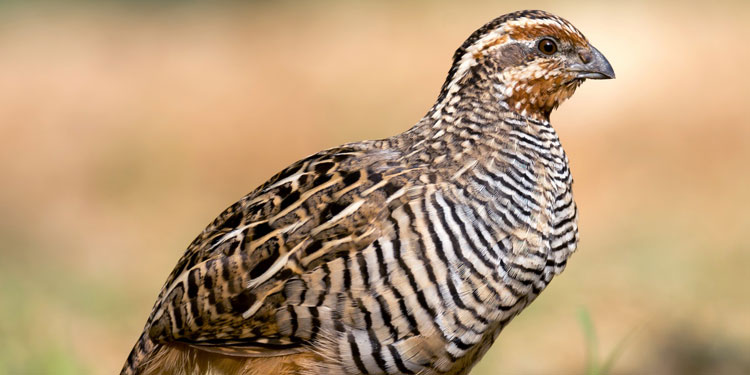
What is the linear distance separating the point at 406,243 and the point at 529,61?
102 centimetres

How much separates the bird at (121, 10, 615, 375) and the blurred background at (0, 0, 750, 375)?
1724mm

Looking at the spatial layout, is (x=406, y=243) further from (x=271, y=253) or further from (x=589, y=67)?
(x=589, y=67)

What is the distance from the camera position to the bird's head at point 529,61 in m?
4.20

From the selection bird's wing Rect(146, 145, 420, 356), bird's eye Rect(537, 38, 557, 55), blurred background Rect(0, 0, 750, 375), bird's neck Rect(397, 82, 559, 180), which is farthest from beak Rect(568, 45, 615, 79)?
blurred background Rect(0, 0, 750, 375)

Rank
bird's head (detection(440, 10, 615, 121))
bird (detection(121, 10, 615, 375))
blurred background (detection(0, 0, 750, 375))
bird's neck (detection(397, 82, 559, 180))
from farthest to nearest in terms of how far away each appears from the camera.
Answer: blurred background (detection(0, 0, 750, 375)) → bird's head (detection(440, 10, 615, 121)) → bird's neck (detection(397, 82, 559, 180)) → bird (detection(121, 10, 615, 375))

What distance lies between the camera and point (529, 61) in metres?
4.20

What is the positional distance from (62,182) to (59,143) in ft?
3.29

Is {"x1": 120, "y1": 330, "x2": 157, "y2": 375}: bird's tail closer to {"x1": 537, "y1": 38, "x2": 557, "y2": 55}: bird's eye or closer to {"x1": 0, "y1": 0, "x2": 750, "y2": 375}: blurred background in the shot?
{"x1": 0, "y1": 0, "x2": 750, "y2": 375}: blurred background

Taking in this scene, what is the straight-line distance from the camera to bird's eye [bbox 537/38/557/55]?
4.22 m

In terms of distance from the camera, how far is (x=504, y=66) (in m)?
4.21

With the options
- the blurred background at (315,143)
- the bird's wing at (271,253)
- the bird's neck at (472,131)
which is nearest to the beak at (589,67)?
the bird's neck at (472,131)

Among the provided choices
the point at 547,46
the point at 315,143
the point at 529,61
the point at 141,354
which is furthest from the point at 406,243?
the point at 315,143

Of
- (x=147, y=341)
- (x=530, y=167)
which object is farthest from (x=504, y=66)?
(x=147, y=341)

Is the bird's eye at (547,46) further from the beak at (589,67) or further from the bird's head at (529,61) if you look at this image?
the beak at (589,67)
